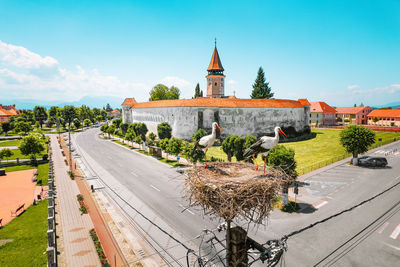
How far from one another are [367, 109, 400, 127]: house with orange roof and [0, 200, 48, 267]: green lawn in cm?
11485

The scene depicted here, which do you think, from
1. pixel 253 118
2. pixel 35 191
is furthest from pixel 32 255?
pixel 253 118

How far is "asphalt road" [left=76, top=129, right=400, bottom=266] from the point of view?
13.3 m

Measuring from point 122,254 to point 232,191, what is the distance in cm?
1165

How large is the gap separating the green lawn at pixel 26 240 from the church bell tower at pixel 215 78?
70.4 metres

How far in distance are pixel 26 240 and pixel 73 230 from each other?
9.66ft

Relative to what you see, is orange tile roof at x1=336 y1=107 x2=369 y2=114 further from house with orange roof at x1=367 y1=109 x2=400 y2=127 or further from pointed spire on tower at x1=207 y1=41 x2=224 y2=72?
pointed spire on tower at x1=207 y1=41 x2=224 y2=72

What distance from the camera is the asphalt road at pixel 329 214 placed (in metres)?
13.3

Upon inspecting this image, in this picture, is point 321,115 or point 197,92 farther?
point 197,92

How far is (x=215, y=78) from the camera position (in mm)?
81688

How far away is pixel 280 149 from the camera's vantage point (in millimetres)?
21625

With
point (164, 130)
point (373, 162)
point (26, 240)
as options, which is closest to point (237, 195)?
point (26, 240)

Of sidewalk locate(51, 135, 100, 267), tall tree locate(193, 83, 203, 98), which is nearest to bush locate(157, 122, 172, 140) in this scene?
sidewalk locate(51, 135, 100, 267)

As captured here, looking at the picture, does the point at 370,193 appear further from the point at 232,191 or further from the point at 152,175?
the point at 152,175

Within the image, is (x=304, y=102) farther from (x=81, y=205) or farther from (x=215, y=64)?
(x=81, y=205)
